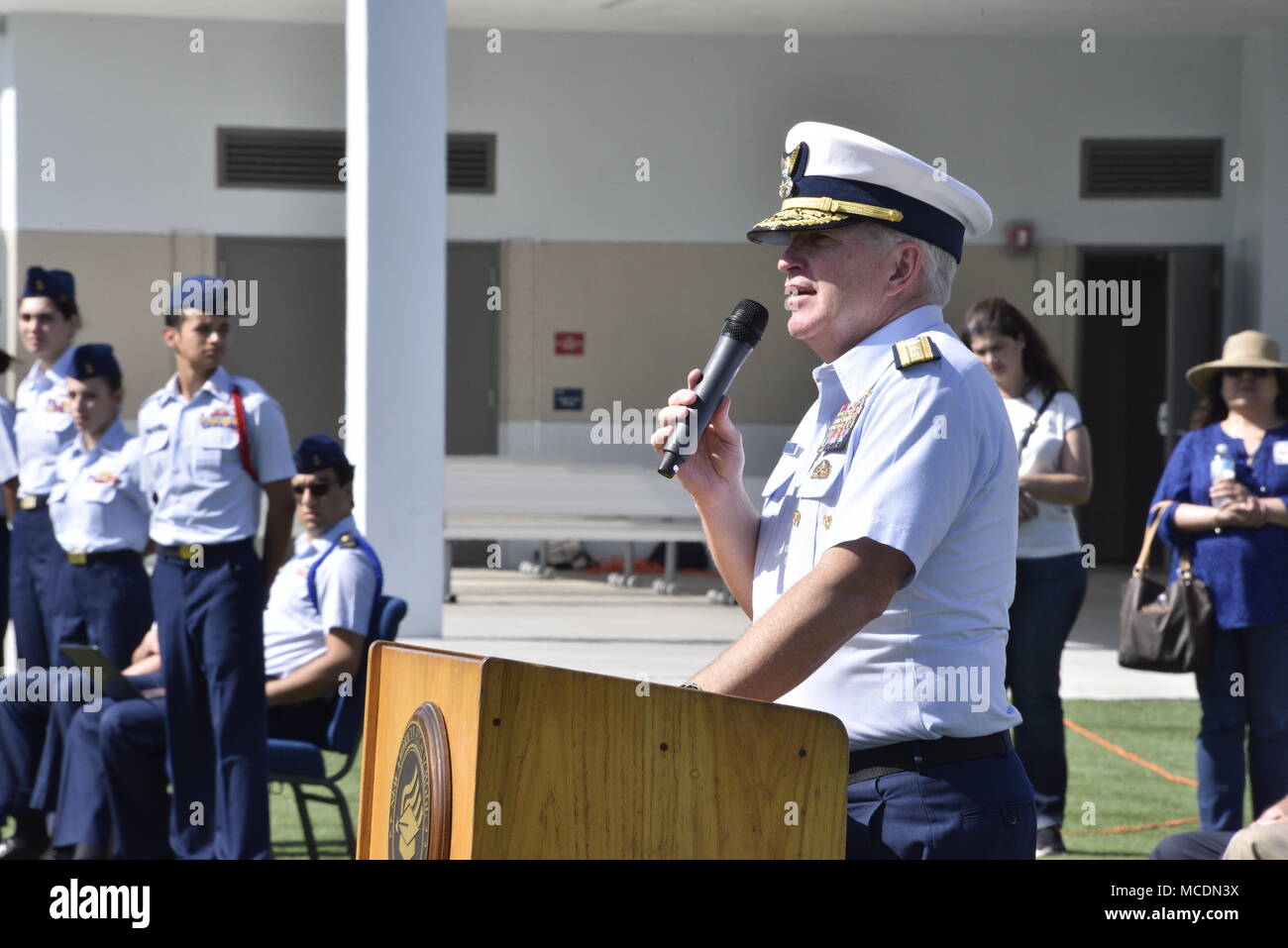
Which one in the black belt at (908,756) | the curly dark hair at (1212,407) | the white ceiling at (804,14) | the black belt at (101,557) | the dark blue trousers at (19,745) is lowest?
the dark blue trousers at (19,745)

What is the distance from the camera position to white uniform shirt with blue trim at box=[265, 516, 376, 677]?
4855 mm

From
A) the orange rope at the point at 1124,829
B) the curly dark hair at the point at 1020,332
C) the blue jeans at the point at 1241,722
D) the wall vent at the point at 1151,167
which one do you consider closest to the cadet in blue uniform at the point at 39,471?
the curly dark hair at the point at 1020,332

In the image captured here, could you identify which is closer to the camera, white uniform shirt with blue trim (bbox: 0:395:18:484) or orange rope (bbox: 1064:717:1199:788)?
white uniform shirt with blue trim (bbox: 0:395:18:484)

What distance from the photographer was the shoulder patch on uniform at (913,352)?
193cm

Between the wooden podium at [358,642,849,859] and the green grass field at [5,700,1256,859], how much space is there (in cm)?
350

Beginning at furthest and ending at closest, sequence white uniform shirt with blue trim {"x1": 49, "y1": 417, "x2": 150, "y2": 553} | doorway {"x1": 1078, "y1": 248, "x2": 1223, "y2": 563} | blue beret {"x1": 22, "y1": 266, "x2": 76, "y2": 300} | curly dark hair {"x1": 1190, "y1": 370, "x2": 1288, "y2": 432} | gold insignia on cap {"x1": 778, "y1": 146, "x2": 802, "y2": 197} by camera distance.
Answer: doorway {"x1": 1078, "y1": 248, "x2": 1223, "y2": 563}, blue beret {"x1": 22, "y1": 266, "x2": 76, "y2": 300}, white uniform shirt with blue trim {"x1": 49, "y1": 417, "x2": 150, "y2": 553}, curly dark hair {"x1": 1190, "y1": 370, "x2": 1288, "y2": 432}, gold insignia on cap {"x1": 778, "y1": 146, "x2": 802, "y2": 197}

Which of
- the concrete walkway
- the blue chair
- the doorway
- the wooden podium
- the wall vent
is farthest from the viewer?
the doorway

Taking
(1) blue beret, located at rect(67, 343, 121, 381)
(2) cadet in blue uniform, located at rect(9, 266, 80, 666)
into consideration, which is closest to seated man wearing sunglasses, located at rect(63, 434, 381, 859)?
(2) cadet in blue uniform, located at rect(9, 266, 80, 666)

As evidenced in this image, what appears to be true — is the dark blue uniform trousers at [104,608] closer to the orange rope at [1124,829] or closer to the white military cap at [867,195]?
the orange rope at [1124,829]

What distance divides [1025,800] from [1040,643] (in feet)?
11.0

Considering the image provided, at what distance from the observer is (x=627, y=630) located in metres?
10.3

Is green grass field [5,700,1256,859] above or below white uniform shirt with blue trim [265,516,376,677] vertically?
below

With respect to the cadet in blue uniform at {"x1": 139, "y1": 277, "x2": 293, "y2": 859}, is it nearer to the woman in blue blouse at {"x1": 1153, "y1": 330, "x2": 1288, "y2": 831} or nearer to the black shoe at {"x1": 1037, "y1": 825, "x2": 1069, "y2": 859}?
the black shoe at {"x1": 1037, "y1": 825, "x2": 1069, "y2": 859}

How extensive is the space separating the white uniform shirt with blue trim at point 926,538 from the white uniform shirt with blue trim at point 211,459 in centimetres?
295
